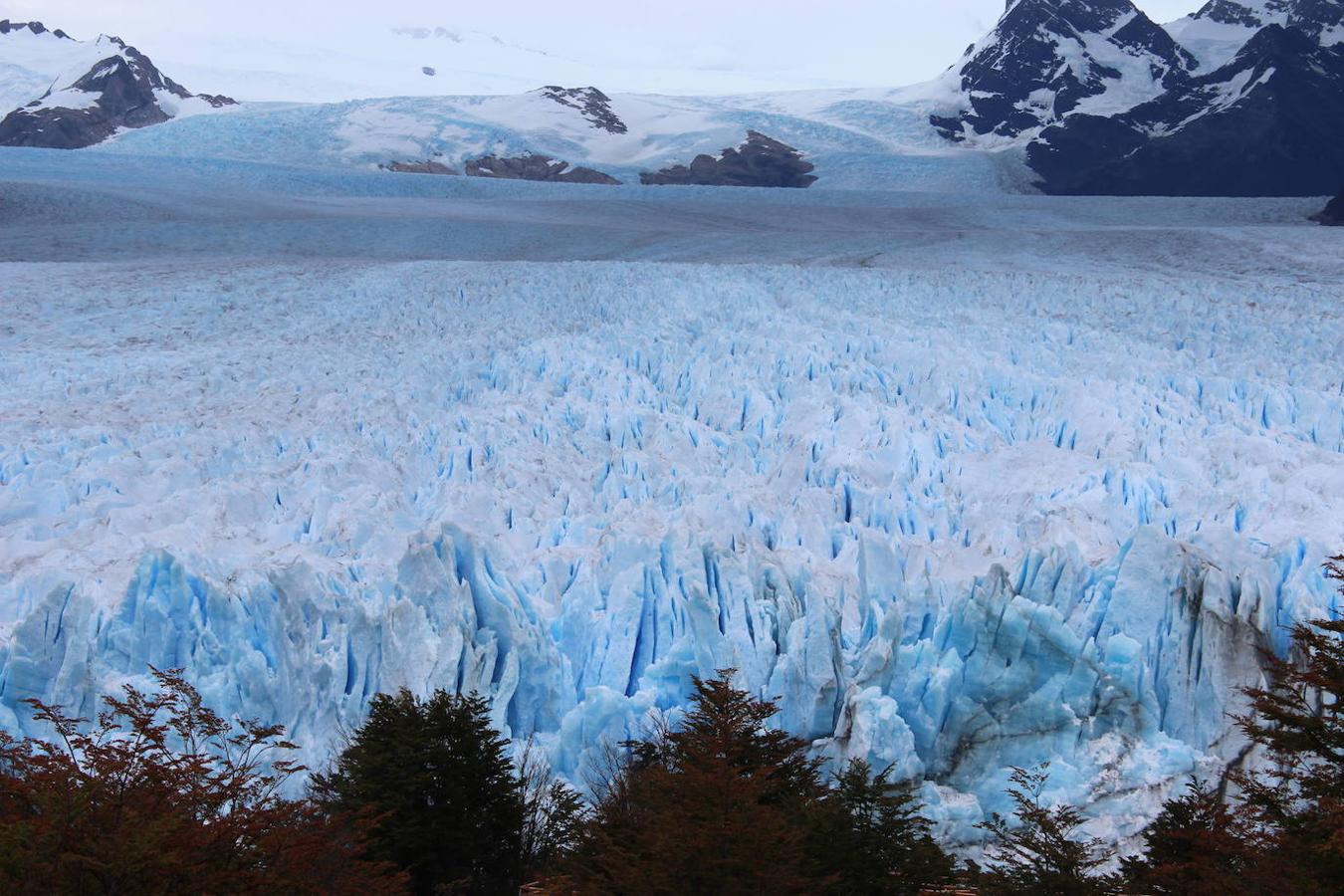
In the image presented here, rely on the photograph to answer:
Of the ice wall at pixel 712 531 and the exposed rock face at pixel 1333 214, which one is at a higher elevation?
the exposed rock face at pixel 1333 214

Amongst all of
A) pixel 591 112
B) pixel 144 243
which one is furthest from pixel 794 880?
pixel 591 112

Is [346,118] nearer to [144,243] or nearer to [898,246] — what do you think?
[144,243]

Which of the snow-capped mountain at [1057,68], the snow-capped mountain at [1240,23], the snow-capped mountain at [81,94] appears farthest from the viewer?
the snow-capped mountain at [1240,23]

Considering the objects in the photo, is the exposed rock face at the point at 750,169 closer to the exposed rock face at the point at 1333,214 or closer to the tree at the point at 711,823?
the exposed rock face at the point at 1333,214

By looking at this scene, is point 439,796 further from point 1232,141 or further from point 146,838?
point 1232,141

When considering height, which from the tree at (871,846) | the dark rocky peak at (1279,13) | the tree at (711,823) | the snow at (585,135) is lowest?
the tree at (871,846)

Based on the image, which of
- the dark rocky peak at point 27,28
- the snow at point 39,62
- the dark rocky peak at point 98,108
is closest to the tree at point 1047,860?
the dark rocky peak at point 98,108
